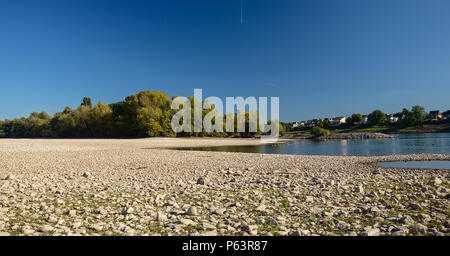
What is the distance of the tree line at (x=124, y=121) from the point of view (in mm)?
66188

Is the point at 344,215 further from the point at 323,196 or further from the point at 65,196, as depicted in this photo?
the point at 65,196

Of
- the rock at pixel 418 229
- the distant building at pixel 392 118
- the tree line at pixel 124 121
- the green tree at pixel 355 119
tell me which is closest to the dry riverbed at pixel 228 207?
the rock at pixel 418 229

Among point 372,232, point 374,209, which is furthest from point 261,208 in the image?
point 374,209

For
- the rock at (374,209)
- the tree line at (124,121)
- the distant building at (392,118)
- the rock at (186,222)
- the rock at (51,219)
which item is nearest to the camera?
the rock at (186,222)

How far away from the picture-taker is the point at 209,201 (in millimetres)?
6859

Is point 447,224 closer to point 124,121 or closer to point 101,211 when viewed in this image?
point 101,211

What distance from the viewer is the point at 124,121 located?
7219 cm

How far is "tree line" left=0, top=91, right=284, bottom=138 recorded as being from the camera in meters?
66.2

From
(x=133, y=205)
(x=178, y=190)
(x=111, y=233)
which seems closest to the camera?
(x=111, y=233)

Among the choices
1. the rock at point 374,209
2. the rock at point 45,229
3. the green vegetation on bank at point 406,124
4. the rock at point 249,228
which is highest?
the green vegetation on bank at point 406,124

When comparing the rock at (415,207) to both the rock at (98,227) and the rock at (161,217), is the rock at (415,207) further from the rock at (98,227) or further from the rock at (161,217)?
the rock at (98,227)

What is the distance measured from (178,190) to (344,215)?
5.20 metres
